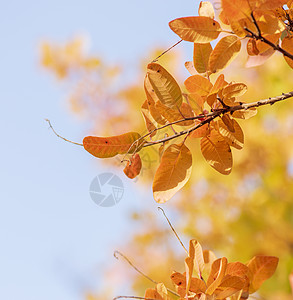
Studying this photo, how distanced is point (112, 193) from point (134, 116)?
8.81 ft

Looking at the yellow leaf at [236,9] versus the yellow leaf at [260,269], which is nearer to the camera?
the yellow leaf at [236,9]

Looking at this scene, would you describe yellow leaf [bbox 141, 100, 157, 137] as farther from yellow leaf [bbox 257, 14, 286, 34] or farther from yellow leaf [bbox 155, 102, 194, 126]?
yellow leaf [bbox 257, 14, 286, 34]

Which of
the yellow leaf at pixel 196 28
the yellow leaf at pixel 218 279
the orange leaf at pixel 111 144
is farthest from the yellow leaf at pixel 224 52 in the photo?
the yellow leaf at pixel 218 279

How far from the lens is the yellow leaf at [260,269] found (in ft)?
1.70

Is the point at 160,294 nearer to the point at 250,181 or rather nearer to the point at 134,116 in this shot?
the point at 250,181

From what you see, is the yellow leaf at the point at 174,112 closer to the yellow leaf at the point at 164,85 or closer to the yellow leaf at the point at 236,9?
the yellow leaf at the point at 164,85

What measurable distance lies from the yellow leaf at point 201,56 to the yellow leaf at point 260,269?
262mm

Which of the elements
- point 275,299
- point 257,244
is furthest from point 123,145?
point 257,244

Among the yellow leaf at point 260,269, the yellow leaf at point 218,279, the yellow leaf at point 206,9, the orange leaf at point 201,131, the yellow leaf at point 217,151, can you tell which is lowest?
the yellow leaf at point 260,269

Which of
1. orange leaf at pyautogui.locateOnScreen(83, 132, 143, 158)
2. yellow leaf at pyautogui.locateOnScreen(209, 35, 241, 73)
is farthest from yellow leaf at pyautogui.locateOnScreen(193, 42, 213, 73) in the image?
orange leaf at pyautogui.locateOnScreen(83, 132, 143, 158)

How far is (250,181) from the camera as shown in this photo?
2.80 meters

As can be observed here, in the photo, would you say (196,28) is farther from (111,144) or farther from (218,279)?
(218,279)

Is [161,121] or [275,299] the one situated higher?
[161,121]

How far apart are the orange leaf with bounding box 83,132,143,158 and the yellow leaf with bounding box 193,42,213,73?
0.12 metres
